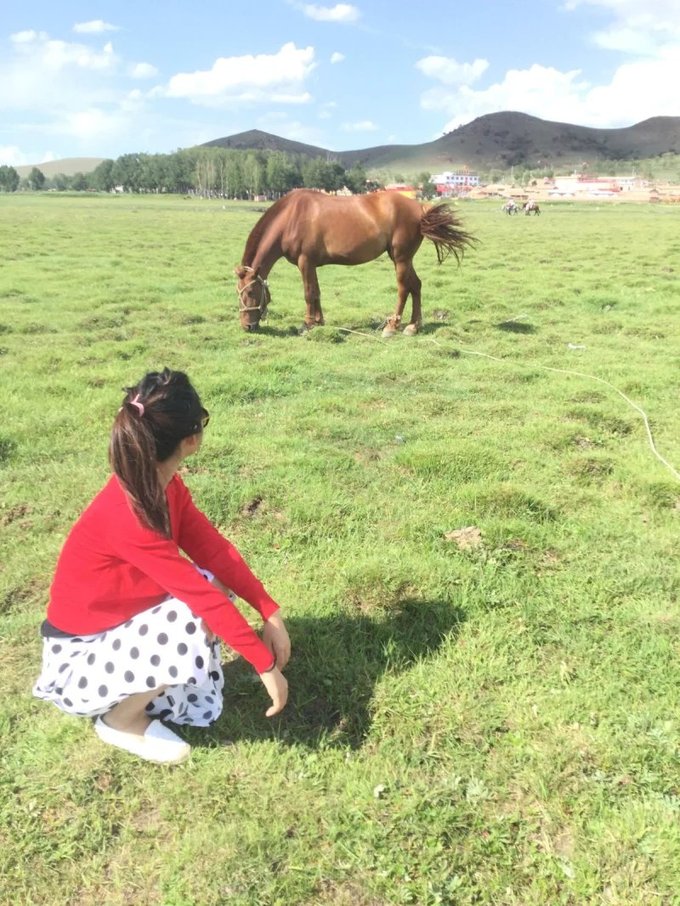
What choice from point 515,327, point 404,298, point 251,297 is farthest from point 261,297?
point 515,327

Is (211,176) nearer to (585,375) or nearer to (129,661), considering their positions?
(585,375)

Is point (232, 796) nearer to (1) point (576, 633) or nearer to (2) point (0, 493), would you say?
(1) point (576, 633)

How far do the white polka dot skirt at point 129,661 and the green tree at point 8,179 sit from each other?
8090 inches

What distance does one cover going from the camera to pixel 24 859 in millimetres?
2439

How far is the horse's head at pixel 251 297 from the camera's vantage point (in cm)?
1025

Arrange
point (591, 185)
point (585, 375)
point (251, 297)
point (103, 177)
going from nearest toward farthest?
point (585, 375) → point (251, 297) → point (591, 185) → point (103, 177)

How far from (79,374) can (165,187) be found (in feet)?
551

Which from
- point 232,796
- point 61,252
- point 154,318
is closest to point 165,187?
point 61,252

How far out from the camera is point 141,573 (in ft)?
9.20

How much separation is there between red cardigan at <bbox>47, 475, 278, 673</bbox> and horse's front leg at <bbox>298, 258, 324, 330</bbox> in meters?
7.90

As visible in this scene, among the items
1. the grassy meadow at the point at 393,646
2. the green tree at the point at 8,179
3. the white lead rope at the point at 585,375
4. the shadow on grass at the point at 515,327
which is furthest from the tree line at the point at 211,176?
the grassy meadow at the point at 393,646

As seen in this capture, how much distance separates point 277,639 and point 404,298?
8.47 metres

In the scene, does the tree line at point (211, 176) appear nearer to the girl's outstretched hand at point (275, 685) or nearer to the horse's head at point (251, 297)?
the horse's head at point (251, 297)

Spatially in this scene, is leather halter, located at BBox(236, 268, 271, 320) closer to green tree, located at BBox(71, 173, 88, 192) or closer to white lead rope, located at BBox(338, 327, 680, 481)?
white lead rope, located at BBox(338, 327, 680, 481)
